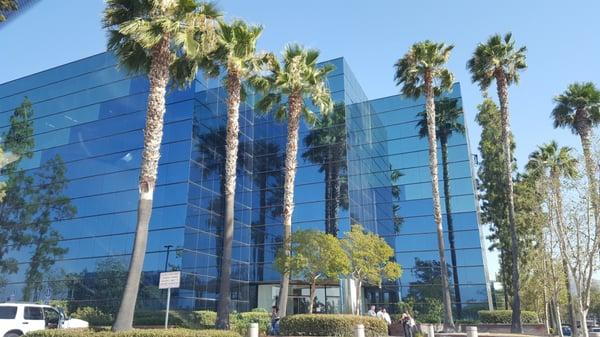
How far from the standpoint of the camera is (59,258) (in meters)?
35.2

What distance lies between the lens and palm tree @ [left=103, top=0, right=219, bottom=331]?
15547mm

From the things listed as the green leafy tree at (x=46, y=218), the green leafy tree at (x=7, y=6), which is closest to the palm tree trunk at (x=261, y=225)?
the green leafy tree at (x=46, y=218)

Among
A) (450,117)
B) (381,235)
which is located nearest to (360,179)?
(381,235)

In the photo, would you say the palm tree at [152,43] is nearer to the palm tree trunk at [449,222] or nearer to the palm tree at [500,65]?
the palm tree at [500,65]

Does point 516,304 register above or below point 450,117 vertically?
below

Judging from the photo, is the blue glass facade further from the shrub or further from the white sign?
the white sign

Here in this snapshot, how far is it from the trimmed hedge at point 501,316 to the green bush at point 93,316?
2566 centimetres

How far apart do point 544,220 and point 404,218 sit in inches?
685

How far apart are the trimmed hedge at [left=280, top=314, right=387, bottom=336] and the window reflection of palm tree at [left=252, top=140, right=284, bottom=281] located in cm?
1730

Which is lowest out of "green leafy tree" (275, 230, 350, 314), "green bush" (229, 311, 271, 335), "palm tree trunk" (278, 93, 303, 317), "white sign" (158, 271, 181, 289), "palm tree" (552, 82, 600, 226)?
"green bush" (229, 311, 271, 335)

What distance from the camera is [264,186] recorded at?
131 feet

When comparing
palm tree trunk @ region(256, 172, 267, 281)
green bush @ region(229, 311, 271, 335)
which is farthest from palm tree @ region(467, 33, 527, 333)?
palm tree trunk @ region(256, 172, 267, 281)

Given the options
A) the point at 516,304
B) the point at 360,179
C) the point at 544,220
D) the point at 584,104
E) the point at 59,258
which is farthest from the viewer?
the point at 360,179

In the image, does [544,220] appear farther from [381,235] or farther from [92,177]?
[92,177]
